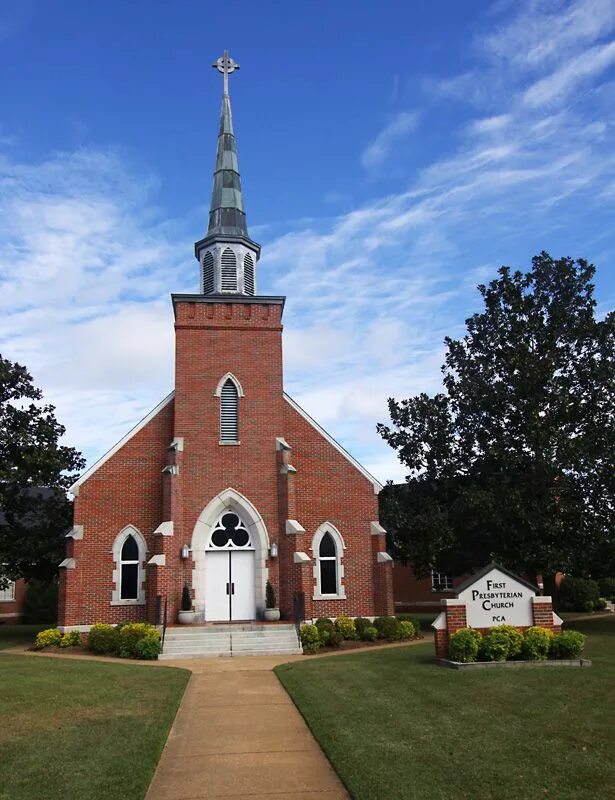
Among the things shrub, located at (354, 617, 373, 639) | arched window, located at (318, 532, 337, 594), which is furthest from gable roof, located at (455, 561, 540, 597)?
arched window, located at (318, 532, 337, 594)

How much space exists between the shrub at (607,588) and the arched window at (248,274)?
2640 cm

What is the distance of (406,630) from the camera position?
21938 mm

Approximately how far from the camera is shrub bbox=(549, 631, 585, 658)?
47.8ft

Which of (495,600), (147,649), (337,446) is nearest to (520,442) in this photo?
(337,446)

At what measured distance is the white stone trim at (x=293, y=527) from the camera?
22781 mm

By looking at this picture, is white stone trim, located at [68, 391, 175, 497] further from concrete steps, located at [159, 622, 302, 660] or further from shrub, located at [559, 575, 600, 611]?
shrub, located at [559, 575, 600, 611]

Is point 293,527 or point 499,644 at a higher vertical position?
point 293,527

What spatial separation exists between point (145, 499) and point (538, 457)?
42.7 feet

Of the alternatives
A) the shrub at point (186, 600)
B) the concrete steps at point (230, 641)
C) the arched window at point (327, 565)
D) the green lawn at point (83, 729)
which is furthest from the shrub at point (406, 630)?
the green lawn at point (83, 729)

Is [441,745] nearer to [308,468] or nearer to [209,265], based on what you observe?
[308,468]

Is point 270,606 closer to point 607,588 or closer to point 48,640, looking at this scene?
point 48,640

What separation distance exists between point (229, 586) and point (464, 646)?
422 inches

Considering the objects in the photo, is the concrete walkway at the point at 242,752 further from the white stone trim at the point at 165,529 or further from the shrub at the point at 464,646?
the white stone trim at the point at 165,529

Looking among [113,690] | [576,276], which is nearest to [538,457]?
[576,276]
